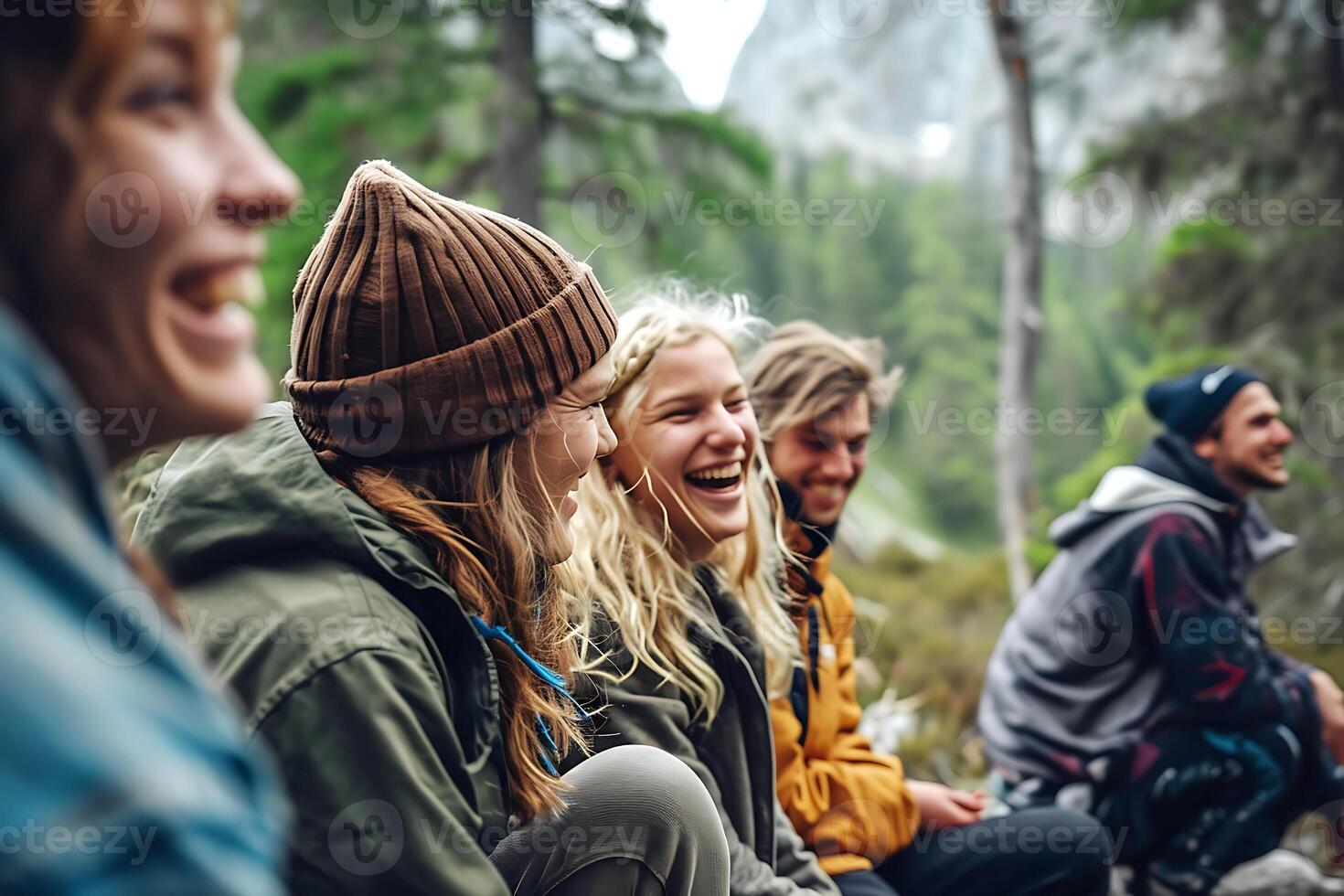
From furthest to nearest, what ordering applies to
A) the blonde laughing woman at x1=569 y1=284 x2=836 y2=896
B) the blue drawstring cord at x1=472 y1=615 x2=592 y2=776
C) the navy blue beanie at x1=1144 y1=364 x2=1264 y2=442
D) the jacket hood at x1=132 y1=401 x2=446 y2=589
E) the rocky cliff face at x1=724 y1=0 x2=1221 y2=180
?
the rocky cliff face at x1=724 y1=0 x2=1221 y2=180 → the navy blue beanie at x1=1144 y1=364 x2=1264 y2=442 → the blonde laughing woman at x1=569 y1=284 x2=836 y2=896 → the blue drawstring cord at x1=472 y1=615 x2=592 y2=776 → the jacket hood at x1=132 y1=401 x2=446 y2=589

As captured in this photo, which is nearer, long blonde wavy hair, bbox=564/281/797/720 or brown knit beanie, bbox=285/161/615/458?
brown knit beanie, bbox=285/161/615/458

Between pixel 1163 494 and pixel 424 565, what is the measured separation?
3.27 metres

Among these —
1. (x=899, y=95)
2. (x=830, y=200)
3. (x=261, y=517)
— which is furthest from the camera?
(x=899, y=95)

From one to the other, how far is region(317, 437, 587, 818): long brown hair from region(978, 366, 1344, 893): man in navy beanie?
2.69 m

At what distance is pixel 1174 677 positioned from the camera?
12.7ft

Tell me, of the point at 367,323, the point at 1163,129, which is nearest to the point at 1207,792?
the point at 367,323

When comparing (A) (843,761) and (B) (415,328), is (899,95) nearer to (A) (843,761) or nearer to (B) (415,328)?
(A) (843,761)

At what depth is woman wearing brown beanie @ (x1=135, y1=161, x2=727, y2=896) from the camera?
4.31 ft

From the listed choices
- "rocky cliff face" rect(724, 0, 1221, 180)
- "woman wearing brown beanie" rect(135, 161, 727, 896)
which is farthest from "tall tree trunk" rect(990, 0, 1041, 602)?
"rocky cliff face" rect(724, 0, 1221, 180)

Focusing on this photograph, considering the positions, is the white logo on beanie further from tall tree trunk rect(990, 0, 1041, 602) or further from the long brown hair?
tall tree trunk rect(990, 0, 1041, 602)

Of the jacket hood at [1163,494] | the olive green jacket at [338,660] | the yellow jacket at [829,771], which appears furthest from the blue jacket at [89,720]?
the jacket hood at [1163,494]

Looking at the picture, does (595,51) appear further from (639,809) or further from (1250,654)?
(639,809)

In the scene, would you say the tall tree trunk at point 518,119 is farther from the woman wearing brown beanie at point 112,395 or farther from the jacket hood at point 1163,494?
the woman wearing brown beanie at point 112,395

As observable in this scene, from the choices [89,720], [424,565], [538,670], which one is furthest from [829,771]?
[89,720]
